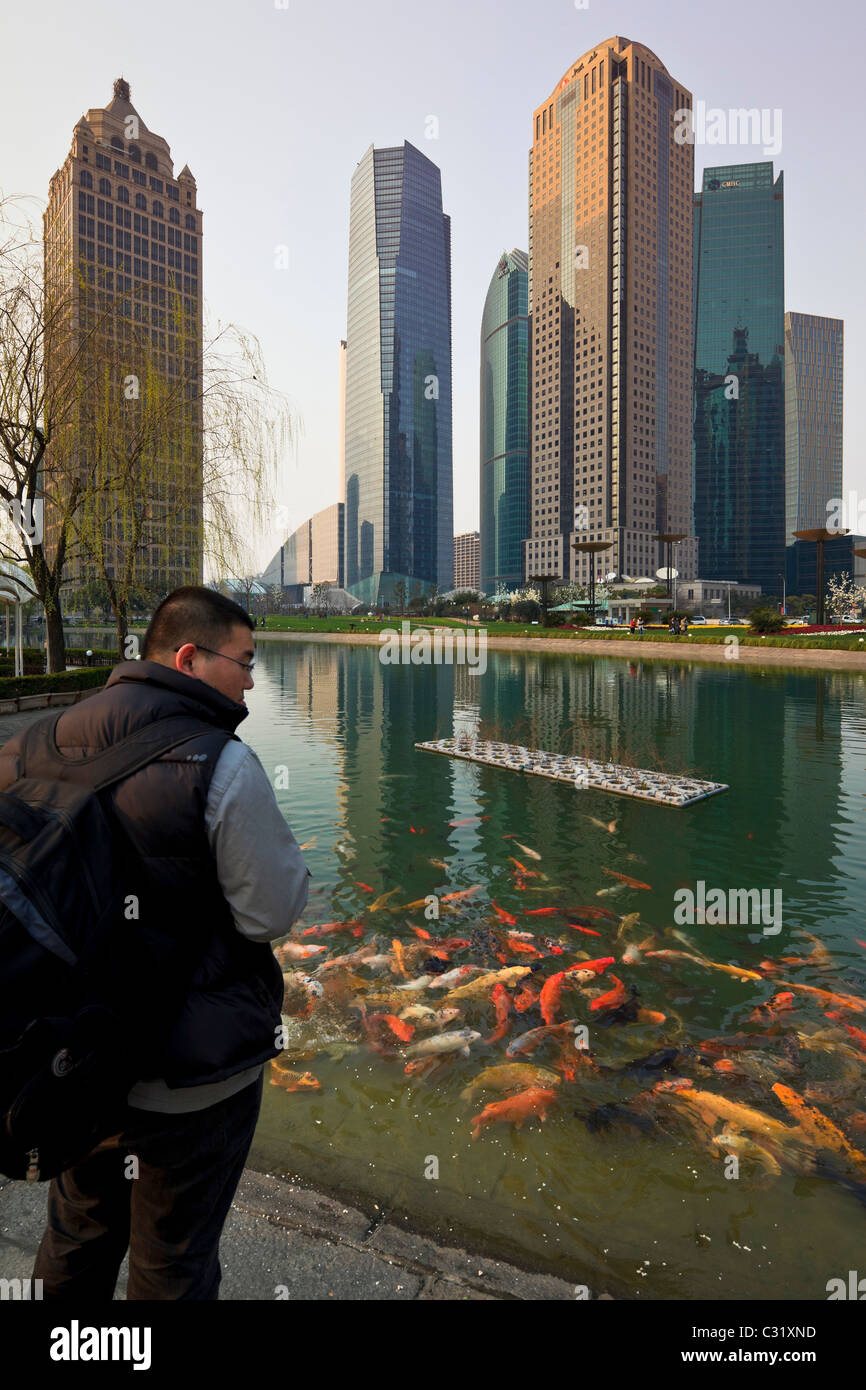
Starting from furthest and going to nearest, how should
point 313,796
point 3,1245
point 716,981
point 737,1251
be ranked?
point 313,796
point 716,981
point 737,1251
point 3,1245

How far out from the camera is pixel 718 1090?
465 cm

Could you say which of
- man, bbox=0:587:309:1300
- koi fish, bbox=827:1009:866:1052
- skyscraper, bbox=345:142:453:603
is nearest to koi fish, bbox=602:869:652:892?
koi fish, bbox=827:1009:866:1052

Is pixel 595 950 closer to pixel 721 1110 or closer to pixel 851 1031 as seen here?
pixel 851 1031

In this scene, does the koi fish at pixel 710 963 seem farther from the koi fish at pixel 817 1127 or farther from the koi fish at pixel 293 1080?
the koi fish at pixel 293 1080

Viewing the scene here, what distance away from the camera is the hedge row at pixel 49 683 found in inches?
657

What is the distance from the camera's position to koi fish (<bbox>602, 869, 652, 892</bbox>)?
28.1ft

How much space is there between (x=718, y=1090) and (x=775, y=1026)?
3.73 ft

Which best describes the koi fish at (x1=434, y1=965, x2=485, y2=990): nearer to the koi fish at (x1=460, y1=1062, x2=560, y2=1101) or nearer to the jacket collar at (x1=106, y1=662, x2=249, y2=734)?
the koi fish at (x1=460, y1=1062, x2=560, y2=1101)

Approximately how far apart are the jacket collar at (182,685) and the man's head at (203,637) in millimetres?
155

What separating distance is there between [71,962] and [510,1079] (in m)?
4.00

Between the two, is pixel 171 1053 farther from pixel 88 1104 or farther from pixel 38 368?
pixel 38 368

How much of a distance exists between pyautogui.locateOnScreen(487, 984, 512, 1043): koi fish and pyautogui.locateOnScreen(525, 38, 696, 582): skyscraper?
134140 millimetres

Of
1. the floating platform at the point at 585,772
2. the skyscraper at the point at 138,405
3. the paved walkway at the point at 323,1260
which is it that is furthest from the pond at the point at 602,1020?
the skyscraper at the point at 138,405

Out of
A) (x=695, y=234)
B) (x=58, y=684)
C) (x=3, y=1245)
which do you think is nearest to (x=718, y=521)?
(x=695, y=234)
